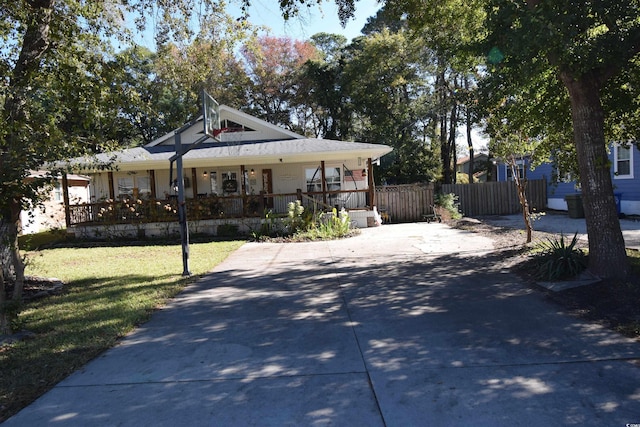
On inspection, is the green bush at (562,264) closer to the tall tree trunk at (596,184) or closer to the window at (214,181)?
the tall tree trunk at (596,184)

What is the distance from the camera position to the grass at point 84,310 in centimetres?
432

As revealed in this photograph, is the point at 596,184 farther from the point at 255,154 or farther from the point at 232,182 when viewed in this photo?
the point at 232,182

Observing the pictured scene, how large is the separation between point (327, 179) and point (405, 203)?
3.60m

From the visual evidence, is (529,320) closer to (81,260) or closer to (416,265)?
(416,265)

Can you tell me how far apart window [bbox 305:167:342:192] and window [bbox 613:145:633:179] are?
10708mm

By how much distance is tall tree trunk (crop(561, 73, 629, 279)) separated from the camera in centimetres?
643

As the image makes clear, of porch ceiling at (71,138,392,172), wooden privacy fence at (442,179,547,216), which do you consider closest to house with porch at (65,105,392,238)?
porch ceiling at (71,138,392,172)

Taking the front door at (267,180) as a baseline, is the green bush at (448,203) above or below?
below

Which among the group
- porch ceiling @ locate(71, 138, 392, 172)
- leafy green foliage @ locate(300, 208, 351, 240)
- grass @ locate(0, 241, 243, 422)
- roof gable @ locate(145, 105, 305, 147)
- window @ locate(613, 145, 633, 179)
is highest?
roof gable @ locate(145, 105, 305, 147)

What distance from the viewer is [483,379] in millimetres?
3760

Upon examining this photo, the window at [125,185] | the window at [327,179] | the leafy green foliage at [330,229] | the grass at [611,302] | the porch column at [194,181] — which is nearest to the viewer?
the grass at [611,302]

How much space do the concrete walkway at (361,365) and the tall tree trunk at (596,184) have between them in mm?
1260

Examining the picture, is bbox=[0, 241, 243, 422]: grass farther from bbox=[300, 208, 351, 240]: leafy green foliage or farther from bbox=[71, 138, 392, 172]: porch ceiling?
bbox=[71, 138, 392, 172]: porch ceiling

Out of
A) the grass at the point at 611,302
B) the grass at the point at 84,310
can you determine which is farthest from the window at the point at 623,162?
the grass at the point at 84,310
